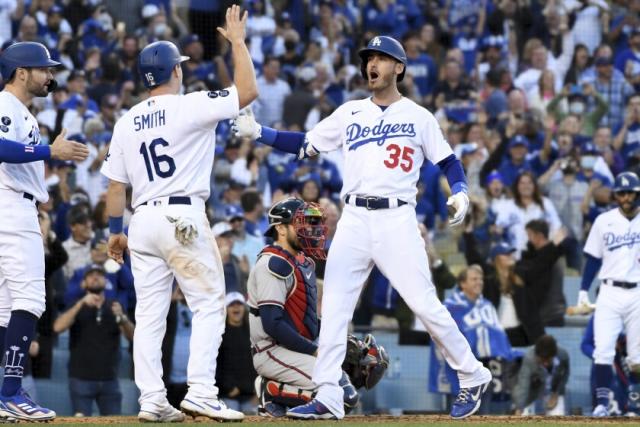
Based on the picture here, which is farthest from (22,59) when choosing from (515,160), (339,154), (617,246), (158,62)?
(515,160)

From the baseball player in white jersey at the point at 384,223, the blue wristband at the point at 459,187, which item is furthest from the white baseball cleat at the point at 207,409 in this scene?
the blue wristband at the point at 459,187

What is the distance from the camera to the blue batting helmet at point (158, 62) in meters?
6.77

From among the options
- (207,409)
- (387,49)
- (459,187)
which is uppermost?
(387,49)

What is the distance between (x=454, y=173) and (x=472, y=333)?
4.03m

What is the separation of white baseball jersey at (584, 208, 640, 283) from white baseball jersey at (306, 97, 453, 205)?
3.73m

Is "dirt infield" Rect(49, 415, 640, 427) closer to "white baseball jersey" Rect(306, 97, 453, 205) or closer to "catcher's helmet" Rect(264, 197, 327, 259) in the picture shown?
"catcher's helmet" Rect(264, 197, 327, 259)

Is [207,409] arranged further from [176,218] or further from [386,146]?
[386,146]

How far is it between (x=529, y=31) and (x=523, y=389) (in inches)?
247

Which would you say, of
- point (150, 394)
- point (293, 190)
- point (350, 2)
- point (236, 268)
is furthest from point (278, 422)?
point (350, 2)

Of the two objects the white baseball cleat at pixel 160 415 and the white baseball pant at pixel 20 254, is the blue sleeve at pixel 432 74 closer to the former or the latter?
the white baseball pant at pixel 20 254

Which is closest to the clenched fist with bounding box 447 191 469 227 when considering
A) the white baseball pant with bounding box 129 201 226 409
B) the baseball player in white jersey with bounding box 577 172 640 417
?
the white baseball pant with bounding box 129 201 226 409

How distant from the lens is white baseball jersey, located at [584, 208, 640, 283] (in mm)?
10281

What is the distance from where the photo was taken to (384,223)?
6.85m

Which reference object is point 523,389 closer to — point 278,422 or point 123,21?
point 278,422
